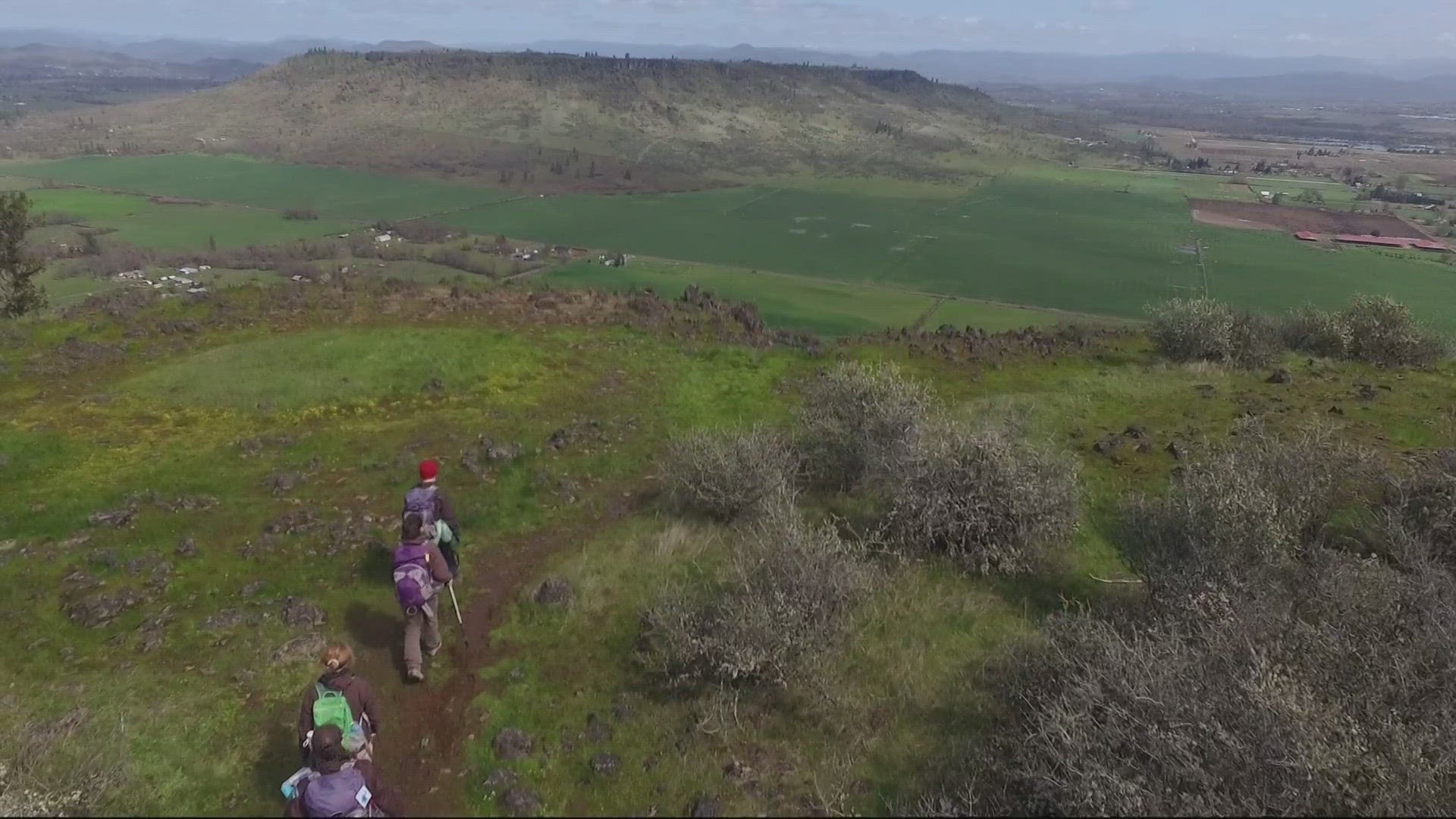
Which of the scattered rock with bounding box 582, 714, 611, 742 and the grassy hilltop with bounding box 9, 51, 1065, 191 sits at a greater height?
the grassy hilltop with bounding box 9, 51, 1065, 191

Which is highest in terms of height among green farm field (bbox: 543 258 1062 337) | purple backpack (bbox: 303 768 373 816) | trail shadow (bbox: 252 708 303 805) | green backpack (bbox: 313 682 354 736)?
green backpack (bbox: 313 682 354 736)

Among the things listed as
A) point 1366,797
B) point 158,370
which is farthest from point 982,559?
point 158,370

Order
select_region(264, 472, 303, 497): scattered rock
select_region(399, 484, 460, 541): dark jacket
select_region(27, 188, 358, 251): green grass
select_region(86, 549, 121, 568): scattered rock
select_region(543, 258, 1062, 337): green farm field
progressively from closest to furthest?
1. select_region(399, 484, 460, 541): dark jacket
2. select_region(86, 549, 121, 568): scattered rock
3. select_region(264, 472, 303, 497): scattered rock
4. select_region(543, 258, 1062, 337): green farm field
5. select_region(27, 188, 358, 251): green grass

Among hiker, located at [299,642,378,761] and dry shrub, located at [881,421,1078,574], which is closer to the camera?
hiker, located at [299,642,378,761]

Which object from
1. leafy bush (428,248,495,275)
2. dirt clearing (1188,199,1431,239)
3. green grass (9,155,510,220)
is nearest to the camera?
leafy bush (428,248,495,275)

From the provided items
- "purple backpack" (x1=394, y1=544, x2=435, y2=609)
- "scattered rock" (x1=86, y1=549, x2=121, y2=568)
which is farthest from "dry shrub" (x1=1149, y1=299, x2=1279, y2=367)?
"scattered rock" (x1=86, y1=549, x2=121, y2=568)

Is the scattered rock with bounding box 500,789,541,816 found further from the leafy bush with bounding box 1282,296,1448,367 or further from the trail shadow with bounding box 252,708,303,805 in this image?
the leafy bush with bounding box 1282,296,1448,367

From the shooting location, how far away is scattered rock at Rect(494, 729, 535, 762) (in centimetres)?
972

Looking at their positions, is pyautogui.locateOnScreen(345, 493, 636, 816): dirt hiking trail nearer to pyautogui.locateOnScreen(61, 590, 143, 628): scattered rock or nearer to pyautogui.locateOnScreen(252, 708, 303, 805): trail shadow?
pyautogui.locateOnScreen(252, 708, 303, 805): trail shadow

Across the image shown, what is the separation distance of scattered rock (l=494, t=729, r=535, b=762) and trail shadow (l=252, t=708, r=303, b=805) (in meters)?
2.32

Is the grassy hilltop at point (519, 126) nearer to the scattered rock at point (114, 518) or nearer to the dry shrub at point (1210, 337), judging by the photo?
the dry shrub at point (1210, 337)

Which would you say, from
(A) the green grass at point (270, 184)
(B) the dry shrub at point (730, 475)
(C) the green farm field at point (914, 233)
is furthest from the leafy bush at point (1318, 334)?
(A) the green grass at point (270, 184)

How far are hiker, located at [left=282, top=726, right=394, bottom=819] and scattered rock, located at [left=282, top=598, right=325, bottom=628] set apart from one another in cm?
520

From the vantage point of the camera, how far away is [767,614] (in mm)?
10570
